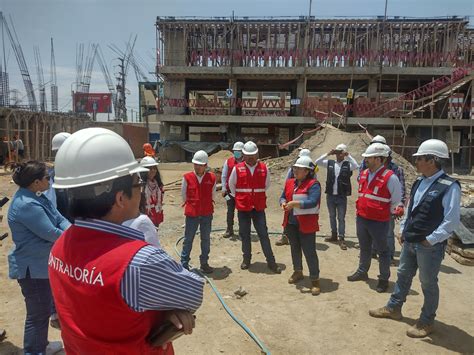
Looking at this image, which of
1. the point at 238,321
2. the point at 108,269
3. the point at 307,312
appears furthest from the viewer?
the point at 307,312

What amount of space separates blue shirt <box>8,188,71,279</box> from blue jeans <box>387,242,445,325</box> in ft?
11.1

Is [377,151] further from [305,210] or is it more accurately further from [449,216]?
[449,216]

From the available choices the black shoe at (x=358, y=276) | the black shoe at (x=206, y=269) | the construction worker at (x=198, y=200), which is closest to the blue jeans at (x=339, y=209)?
the black shoe at (x=358, y=276)

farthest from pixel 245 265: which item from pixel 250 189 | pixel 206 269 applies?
pixel 250 189

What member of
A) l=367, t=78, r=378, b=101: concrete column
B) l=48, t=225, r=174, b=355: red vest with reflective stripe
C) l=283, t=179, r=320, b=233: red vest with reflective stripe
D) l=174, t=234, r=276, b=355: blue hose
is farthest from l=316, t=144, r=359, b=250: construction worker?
l=367, t=78, r=378, b=101: concrete column

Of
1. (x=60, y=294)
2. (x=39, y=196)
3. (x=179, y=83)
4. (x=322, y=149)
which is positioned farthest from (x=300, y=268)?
(x=179, y=83)

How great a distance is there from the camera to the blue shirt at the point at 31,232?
113 inches

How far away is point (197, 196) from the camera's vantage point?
533 cm

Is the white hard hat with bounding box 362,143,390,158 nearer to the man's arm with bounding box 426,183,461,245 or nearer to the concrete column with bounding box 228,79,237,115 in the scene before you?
the man's arm with bounding box 426,183,461,245

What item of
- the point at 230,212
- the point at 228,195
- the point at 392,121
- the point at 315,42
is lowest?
the point at 230,212

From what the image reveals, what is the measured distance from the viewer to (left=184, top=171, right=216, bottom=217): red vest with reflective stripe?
17.5 feet

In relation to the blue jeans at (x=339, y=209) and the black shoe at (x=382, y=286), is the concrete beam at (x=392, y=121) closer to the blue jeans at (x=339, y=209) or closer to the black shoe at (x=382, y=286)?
the blue jeans at (x=339, y=209)

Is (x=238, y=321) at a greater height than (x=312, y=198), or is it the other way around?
(x=312, y=198)

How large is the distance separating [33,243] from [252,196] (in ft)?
10.7
